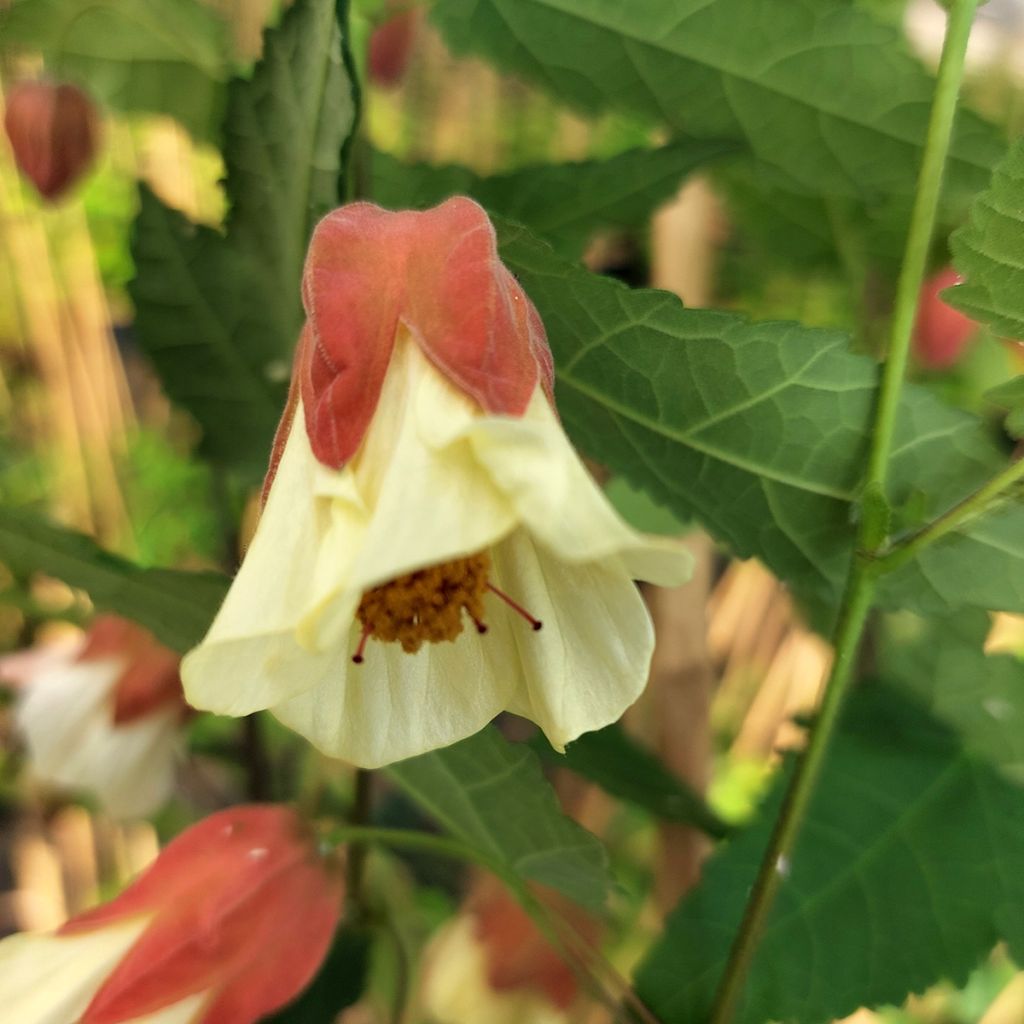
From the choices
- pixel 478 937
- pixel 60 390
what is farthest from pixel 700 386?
pixel 60 390

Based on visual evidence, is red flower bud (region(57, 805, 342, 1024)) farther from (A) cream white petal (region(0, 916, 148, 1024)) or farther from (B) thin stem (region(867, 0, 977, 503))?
(B) thin stem (region(867, 0, 977, 503))

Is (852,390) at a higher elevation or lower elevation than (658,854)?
higher

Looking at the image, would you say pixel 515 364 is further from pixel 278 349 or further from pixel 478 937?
pixel 478 937

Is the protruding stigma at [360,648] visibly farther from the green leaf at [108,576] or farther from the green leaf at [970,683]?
the green leaf at [970,683]

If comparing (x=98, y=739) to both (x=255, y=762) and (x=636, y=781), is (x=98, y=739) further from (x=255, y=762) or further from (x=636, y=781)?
(x=636, y=781)

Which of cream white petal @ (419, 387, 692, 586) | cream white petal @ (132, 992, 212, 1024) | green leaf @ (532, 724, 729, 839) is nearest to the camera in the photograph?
cream white petal @ (419, 387, 692, 586)

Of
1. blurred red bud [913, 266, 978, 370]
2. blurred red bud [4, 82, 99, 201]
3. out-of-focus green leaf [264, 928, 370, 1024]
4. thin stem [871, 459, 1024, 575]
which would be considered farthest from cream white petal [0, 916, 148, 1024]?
blurred red bud [913, 266, 978, 370]
